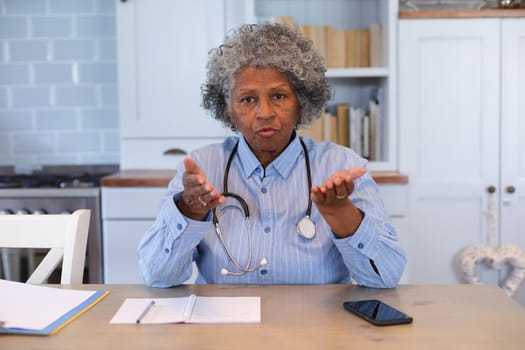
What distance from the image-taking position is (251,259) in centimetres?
142

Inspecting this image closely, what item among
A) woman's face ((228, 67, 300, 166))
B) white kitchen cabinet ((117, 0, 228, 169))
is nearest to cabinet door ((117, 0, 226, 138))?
white kitchen cabinet ((117, 0, 228, 169))

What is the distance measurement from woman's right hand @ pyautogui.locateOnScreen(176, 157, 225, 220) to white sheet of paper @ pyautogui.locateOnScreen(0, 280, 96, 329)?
0.27 meters

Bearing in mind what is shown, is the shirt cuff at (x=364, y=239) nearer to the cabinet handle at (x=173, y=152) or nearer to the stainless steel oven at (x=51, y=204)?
the stainless steel oven at (x=51, y=204)

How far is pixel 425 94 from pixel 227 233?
4.98ft

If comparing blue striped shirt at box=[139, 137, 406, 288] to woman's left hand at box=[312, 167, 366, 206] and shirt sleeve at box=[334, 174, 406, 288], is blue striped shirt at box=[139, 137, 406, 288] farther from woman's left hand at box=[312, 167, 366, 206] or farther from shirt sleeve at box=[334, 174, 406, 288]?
woman's left hand at box=[312, 167, 366, 206]

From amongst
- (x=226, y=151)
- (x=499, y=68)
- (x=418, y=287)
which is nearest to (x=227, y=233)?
(x=226, y=151)

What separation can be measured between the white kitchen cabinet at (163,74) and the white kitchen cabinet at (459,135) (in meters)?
0.85

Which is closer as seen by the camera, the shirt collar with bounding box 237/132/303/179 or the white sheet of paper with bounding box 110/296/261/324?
the white sheet of paper with bounding box 110/296/261/324

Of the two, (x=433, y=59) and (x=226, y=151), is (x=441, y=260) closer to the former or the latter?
(x=433, y=59)

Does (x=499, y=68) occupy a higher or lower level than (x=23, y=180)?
higher

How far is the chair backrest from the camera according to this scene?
4.67 ft

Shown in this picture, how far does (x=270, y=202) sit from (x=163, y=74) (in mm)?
1521

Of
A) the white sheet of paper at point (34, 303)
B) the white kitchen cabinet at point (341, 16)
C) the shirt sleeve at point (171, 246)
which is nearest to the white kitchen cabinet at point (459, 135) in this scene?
the white kitchen cabinet at point (341, 16)

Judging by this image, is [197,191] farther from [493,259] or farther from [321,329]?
[493,259]
